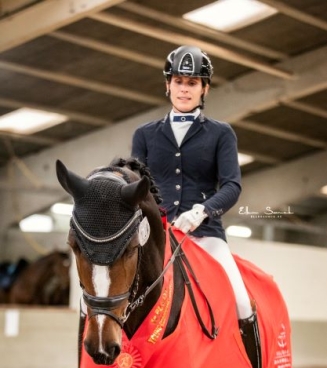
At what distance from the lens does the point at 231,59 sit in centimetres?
1005

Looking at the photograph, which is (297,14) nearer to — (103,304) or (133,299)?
(133,299)

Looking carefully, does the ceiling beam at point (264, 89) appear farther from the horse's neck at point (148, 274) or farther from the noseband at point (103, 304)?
the noseband at point (103, 304)

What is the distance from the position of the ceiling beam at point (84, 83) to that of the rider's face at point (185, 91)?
22.9 feet

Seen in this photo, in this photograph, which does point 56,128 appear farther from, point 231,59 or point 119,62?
point 231,59

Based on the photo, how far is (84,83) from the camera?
1066cm

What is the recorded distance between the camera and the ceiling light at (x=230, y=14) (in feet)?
29.0

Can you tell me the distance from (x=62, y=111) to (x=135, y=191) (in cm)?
964

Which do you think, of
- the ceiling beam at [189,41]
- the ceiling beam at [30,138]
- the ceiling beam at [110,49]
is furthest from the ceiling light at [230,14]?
the ceiling beam at [30,138]

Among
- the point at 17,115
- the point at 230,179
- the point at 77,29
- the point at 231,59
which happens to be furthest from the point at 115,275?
the point at 17,115

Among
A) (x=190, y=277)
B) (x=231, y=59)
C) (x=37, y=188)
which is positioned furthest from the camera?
(x=37, y=188)

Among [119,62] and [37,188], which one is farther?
[37,188]

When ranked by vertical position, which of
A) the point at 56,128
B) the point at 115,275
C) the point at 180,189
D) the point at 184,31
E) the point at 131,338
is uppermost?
the point at 184,31

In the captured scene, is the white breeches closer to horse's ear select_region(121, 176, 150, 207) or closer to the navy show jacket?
the navy show jacket

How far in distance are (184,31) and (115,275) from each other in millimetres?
7277
